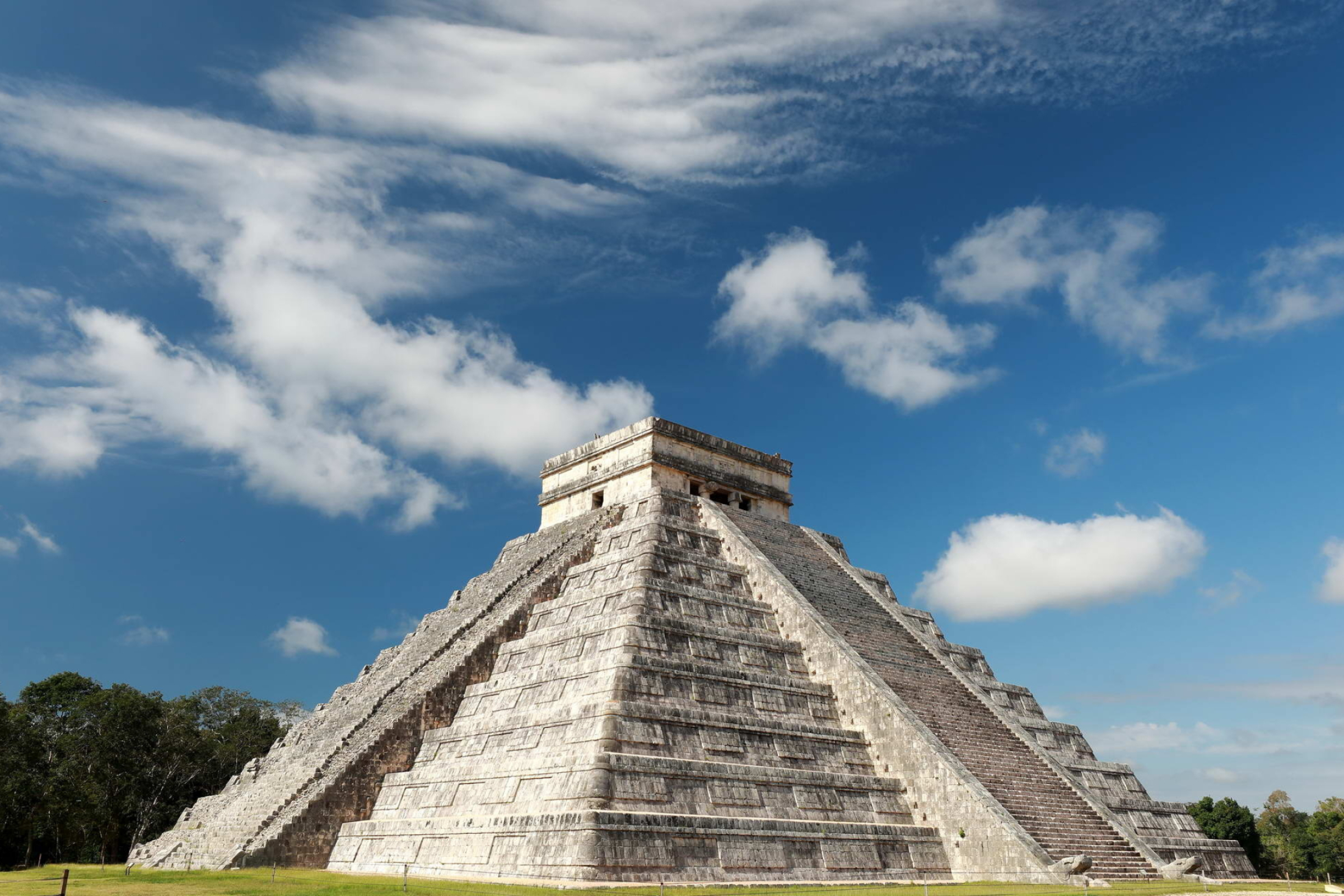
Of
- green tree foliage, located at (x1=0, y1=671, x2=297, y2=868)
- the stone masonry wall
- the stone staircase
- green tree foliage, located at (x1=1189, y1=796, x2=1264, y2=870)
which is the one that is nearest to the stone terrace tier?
the stone masonry wall

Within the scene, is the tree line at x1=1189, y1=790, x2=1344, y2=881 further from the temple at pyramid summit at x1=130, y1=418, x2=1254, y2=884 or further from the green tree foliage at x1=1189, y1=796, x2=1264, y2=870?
the temple at pyramid summit at x1=130, y1=418, x2=1254, y2=884

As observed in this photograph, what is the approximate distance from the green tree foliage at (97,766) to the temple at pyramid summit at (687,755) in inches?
426

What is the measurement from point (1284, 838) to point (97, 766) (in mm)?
58893

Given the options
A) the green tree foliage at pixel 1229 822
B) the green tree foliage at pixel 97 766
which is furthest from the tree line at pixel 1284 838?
the green tree foliage at pixel 97 766

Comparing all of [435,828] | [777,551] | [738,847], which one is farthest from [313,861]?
[777,551]

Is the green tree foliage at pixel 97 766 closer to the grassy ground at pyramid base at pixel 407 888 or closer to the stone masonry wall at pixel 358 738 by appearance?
the stone masonry wall at pixel 358 738

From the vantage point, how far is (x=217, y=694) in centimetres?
4288

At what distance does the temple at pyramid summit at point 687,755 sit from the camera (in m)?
16.2

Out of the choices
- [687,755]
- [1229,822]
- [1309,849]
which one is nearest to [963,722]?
[687,755]

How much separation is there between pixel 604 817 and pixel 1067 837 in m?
9.11

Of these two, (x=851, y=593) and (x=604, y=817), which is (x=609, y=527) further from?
(x=604, y=817)

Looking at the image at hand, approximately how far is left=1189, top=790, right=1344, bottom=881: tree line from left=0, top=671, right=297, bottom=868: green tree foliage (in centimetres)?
3546

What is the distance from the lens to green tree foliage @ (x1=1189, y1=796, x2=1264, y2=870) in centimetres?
4156

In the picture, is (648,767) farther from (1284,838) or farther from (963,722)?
(1284,838)
